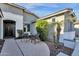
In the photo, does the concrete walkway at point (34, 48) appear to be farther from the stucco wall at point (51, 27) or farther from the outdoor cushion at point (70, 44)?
the outdoor cushion at point (70, 44)

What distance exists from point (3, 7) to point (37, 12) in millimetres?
651

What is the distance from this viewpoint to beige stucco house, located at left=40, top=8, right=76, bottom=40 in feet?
10.1

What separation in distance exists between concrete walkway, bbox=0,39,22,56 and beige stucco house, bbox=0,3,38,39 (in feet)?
0.44

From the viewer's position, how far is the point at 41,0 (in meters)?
3.08

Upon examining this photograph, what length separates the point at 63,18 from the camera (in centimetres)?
311

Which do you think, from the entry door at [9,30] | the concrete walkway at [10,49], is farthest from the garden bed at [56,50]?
the entry door at [9,30]

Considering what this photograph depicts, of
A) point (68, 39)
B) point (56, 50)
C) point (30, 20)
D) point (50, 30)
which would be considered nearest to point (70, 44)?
point (68, 39)

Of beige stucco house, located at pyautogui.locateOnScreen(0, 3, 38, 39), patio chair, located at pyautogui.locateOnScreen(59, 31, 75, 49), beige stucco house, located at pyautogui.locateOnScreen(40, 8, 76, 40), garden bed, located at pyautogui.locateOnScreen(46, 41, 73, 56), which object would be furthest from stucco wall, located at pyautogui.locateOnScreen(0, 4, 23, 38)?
patio chair, located at pyautogui.locateOnScreen(59, 31, 75, 49)

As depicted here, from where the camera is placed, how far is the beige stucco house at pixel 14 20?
314cm

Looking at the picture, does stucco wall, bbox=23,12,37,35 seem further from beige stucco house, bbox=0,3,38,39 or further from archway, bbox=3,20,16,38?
archway, bbox=3,20,16,38

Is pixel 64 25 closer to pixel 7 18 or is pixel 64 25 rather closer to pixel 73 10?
pixel 73 10

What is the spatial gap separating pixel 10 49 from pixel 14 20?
0.56 meters

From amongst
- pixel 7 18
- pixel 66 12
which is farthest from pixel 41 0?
pixel 7 18

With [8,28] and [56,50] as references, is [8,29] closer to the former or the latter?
[8,28]
